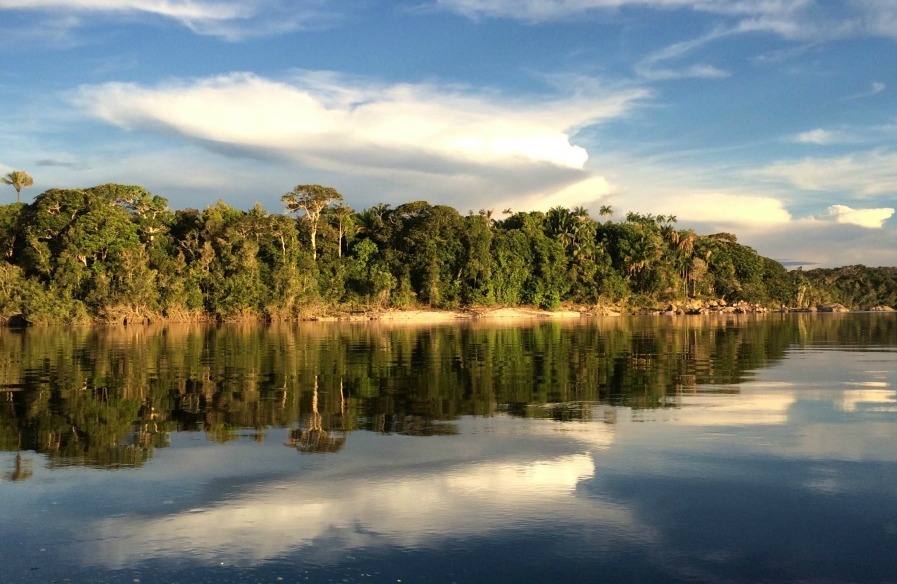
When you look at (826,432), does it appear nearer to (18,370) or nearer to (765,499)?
(765,499)

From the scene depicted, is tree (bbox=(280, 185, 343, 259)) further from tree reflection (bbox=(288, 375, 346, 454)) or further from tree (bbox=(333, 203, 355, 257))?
tree reflection (bbox=(288, 375, 346, 454))

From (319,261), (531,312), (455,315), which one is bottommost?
(455,315)

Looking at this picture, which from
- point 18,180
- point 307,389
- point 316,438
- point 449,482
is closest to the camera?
point 449,482

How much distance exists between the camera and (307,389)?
67.5 feet

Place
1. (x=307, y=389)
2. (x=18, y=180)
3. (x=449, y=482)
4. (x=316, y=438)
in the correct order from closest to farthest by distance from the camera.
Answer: (x=449, y=482) < (x=316, y=438) < (x=307, y=389) < (x=18, y=180)

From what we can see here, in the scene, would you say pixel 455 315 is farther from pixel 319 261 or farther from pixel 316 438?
pixel 316 438

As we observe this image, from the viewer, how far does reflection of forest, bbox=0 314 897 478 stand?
14148 millimetres

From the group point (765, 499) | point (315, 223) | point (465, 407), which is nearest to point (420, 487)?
point (765, 499)

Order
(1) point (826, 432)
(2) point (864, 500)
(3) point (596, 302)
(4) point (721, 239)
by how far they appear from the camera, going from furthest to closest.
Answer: (4) point (721, 239) → (3) point (596, 302) → (1) point (826, 432) → (2) point (864, 500)

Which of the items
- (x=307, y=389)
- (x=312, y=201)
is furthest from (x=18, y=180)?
(x=307, y=389)

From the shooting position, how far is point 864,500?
916cm

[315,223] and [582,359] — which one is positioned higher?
[315,223]

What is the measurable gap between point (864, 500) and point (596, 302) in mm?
115927

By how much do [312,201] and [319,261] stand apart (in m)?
8.94
